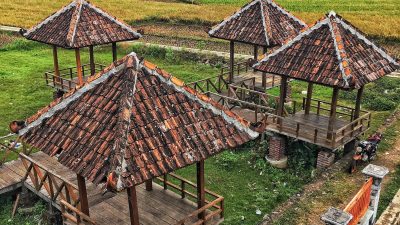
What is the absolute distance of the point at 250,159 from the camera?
15.7m

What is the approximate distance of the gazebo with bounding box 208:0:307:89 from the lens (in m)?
17.7

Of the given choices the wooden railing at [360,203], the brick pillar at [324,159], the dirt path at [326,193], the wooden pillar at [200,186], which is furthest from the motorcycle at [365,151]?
the wooden pillar at [200,186]

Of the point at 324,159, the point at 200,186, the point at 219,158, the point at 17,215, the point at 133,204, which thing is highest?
the point at 133,204

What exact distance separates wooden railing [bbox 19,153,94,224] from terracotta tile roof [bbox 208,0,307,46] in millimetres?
10050

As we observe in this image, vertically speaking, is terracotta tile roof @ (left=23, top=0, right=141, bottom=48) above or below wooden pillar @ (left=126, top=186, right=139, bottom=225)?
above

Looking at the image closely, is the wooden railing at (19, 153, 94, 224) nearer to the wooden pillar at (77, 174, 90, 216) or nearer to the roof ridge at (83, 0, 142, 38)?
the wooden pillar at (77, 174, 90, 216)

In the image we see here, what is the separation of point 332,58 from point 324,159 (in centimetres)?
344

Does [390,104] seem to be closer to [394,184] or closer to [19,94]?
[394,184]

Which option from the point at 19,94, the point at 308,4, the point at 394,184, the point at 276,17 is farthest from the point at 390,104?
the point at 308,4

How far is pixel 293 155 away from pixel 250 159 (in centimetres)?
159

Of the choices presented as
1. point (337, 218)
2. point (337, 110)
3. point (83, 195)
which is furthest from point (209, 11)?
point (337, 218)

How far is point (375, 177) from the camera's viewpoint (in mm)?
10414

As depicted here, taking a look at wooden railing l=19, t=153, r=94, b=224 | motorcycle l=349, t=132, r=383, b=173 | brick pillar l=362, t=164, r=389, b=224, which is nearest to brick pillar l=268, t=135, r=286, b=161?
motorcycle l=349, t=132, r=383, b=173

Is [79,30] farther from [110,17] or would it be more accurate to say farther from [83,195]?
[83,195]
